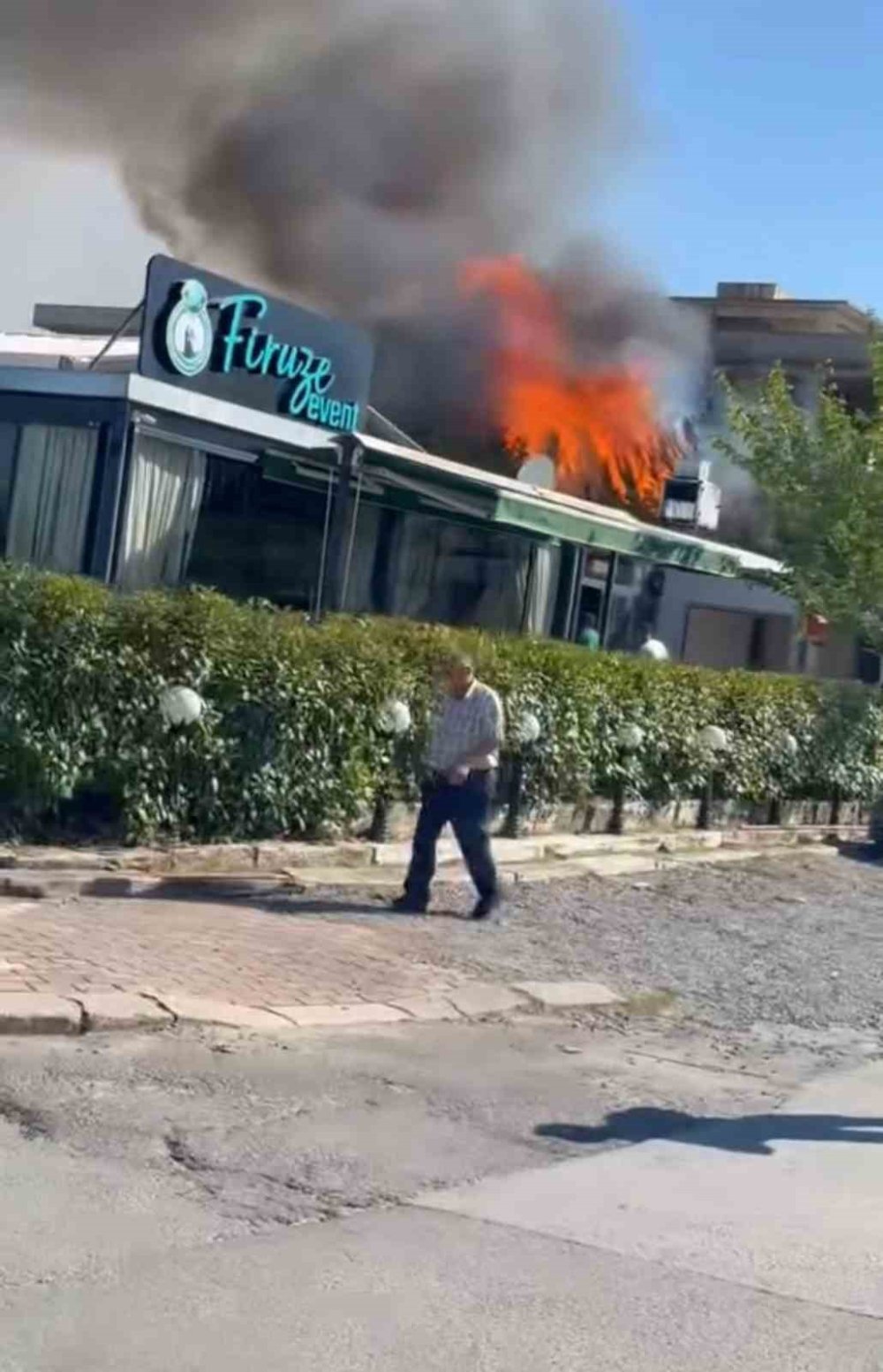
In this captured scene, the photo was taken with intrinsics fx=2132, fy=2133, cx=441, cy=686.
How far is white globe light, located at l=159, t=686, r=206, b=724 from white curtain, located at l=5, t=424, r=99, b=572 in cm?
351

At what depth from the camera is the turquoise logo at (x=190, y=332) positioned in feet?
49.3

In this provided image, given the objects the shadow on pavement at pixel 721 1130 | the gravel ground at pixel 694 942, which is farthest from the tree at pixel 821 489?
the shadow on pavement at pixel 721 1130

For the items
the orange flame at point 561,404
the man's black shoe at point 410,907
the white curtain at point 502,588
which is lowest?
the man's black shoe at point 410,907

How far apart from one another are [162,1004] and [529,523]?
8630 mm

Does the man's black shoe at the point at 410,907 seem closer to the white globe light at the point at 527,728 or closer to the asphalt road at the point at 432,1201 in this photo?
the asphalt road at the point at 432,1201

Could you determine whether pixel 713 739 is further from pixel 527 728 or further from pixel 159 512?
pixel 159 512

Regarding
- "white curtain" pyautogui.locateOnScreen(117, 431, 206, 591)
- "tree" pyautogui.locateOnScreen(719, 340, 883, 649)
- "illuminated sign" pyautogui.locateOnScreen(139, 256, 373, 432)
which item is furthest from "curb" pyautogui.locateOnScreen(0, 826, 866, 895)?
"illuminated sign" pyautogui.locateOnScreen(139, 256, 373, 432)

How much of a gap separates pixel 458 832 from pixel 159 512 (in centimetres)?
458

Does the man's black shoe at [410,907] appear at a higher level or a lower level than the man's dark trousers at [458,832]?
lower

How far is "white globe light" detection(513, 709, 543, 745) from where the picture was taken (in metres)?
14.3

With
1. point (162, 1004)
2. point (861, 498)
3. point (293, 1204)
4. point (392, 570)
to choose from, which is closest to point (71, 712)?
point (162, 1004)

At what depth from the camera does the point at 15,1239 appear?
570 centimetres

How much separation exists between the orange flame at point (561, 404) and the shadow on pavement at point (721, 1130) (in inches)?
690

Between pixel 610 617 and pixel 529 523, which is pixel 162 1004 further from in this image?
pixel 610 617
